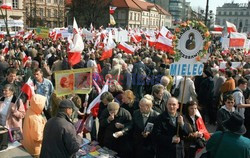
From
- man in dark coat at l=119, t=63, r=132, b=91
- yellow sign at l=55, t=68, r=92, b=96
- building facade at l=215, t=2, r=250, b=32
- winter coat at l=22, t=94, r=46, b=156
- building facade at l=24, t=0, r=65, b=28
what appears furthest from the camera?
building facade at l=215, t=2, r=250, b=32

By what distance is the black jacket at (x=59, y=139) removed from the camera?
3.53 meters

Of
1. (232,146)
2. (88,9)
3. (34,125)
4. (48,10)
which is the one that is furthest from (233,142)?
(48,10)

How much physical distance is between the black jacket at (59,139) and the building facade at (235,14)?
148874 millimetres

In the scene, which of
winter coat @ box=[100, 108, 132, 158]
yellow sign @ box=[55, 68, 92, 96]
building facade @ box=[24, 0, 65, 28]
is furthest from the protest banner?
building facade @ box=[24, 0, 65, 28]

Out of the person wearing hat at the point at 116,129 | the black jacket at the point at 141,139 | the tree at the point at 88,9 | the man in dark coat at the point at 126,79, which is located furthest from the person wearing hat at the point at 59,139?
the tree at the point at 88,9

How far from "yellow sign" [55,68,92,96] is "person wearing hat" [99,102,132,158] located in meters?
0.89

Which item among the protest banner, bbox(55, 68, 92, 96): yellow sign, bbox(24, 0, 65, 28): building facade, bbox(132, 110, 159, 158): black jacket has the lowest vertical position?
bbox(132, 110, 159, 158): black jacket

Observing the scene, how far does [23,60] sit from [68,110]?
7156 mm

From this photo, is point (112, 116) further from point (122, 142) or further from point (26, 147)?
point (26, 147)

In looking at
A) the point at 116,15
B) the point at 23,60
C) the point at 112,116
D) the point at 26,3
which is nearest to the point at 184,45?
the point at 112,116

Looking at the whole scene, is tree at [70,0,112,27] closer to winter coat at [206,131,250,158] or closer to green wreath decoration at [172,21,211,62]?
green wreath decoration at [172,21,211,62]

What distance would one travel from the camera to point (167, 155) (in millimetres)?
4496

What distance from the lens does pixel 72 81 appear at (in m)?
5.37

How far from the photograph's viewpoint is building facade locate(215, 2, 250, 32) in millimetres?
143625
